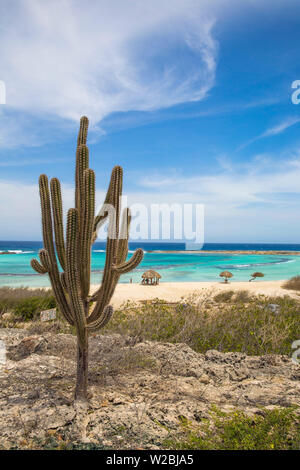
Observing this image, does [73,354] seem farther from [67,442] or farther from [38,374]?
[67,442]

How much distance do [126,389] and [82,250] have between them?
5.92ft

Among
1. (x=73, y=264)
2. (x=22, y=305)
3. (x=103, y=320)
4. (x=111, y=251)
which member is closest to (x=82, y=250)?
(x=73, y=264)

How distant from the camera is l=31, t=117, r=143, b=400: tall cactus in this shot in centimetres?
344

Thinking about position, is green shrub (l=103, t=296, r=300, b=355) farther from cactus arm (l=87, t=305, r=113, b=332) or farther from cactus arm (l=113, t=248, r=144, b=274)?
cactus arm (l=113, t=248, r=144, b=274)

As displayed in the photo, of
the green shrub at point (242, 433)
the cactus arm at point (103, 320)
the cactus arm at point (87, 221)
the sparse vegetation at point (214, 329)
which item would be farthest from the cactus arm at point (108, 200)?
the sparse vegetation at point (214, 329)

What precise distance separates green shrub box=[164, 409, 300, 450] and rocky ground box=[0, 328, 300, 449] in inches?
6.9

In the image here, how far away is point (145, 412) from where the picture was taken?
3.19 meters

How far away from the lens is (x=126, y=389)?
12.6 feet

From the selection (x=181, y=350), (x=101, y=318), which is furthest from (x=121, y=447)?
(x=181, y=350)

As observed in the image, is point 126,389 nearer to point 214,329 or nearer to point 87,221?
point 87,221

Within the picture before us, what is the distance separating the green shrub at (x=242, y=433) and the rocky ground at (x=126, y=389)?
174 millimetres

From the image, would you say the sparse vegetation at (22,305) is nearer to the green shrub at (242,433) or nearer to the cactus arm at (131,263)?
the cactus arm at (131,263)

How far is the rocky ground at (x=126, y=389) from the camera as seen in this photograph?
294cm
